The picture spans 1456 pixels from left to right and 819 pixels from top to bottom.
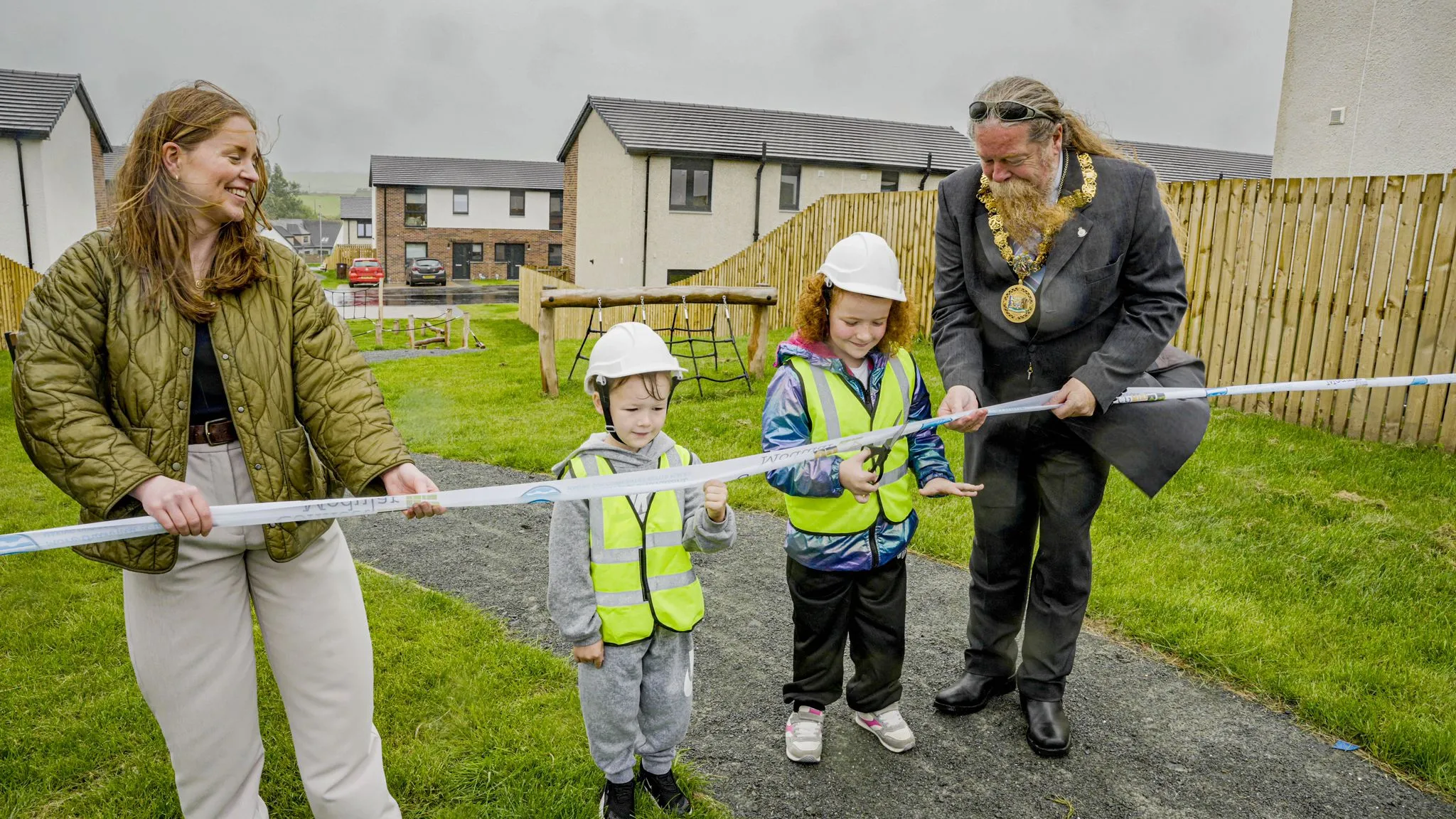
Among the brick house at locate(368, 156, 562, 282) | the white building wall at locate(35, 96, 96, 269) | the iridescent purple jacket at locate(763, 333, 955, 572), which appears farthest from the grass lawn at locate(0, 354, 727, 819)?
the brick house at locate(368, 156, 562, 282)

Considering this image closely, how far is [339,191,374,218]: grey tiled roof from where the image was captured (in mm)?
83312

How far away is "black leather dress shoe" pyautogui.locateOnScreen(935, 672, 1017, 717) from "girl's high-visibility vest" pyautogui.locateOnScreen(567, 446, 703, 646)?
1.46 metres

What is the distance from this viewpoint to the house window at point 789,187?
3219 centimetres

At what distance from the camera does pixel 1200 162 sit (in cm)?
4097

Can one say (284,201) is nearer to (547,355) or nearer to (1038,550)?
(547,355)

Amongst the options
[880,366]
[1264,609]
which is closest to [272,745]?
[880,366]

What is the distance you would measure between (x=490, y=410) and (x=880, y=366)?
316 inches

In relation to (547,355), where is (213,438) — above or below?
above

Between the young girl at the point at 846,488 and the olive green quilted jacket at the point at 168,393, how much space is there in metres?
1.34

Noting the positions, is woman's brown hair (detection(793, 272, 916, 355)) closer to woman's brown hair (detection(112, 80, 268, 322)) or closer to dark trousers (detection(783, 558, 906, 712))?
dark trousers (detection(783, 558, 906, 712))

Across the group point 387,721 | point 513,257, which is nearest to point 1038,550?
point 387,721

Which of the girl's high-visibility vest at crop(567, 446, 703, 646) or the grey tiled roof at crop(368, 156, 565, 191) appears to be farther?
the grey tiled roof at crop(368, 156, 565, 191)

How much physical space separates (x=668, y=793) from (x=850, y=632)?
0.87 m

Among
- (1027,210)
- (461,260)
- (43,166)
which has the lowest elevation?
(1027,210)
